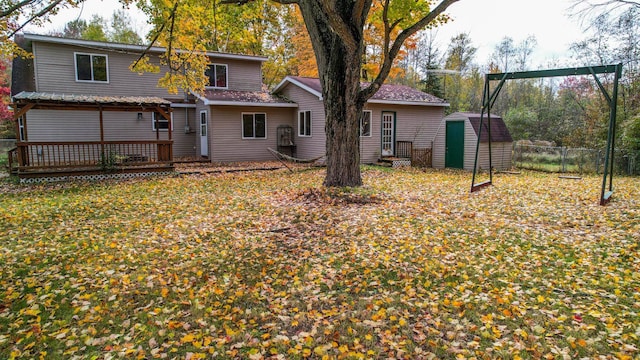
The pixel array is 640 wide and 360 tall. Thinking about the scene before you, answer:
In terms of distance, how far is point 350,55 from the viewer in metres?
8.59

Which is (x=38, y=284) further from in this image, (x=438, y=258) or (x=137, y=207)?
(x=438, y=258)

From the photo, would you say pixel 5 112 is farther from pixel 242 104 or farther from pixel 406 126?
pixel 406 126

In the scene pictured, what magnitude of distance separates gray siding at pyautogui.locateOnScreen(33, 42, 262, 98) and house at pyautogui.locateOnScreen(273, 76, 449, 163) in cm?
462

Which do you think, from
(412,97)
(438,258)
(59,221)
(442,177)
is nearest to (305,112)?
(412,97)

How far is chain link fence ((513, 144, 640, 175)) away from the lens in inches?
549

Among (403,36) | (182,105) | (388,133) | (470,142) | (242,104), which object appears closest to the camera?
(403,36)

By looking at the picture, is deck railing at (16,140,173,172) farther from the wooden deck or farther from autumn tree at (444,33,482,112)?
autumn tree at (444,33,482,112)

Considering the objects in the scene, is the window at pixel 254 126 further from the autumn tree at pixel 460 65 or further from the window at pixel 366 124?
the autumn tree at pixel 460 65

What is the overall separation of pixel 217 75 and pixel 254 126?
12.0ft

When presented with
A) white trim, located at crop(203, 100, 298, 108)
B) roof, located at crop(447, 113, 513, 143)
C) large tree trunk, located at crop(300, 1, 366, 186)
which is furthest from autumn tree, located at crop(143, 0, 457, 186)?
white trim, located at crop(203, 100, 298, 108)

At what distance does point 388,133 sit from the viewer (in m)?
17.7

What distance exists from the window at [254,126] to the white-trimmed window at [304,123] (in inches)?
67.7

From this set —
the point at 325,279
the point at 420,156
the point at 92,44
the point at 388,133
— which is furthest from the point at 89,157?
the point at 420,156

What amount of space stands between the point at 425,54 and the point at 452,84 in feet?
10.5
